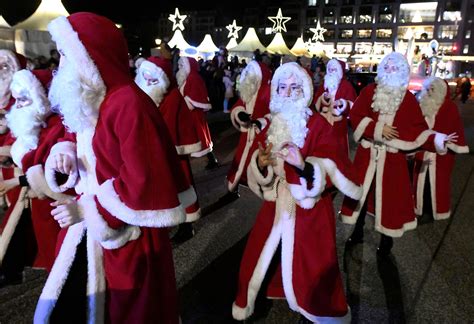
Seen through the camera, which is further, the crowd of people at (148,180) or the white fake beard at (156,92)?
the white fake beard at (156,92)

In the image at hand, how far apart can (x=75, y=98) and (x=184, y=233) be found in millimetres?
3138

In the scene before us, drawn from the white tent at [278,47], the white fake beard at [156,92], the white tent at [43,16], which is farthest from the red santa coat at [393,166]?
the white tent at [278,47]

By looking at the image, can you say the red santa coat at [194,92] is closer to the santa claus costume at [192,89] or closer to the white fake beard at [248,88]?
the santa claus costume at [192,89]

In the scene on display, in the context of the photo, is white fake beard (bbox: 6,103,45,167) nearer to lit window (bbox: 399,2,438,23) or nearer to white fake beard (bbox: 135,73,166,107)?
white fake beard (bbox: 135,73,166,107)

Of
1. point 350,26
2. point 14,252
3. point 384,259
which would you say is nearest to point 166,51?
point 14,252

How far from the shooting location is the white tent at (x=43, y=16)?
1284cm

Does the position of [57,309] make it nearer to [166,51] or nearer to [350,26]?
[166,51]

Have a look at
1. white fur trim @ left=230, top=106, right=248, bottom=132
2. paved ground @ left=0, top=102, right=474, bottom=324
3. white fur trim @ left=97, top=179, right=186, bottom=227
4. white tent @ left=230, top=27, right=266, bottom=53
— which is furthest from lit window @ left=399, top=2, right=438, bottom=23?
white fur trim @ left=97, top=179, right=186, bottom=227

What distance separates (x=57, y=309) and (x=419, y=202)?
5311 millimetres

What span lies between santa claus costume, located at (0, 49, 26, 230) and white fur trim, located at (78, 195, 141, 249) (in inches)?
75.9

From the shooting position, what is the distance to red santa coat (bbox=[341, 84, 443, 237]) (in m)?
4.27

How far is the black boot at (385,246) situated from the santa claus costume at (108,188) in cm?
315

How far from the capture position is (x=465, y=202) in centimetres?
688

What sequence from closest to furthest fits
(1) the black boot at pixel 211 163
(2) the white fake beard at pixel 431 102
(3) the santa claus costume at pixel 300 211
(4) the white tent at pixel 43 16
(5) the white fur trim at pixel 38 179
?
(5) the white fur trim at pixel 38 179 → (3) the santa claus costume at pixel 300 211 → (2) the white fake beard at pixel 431 102 → (1) the black boot at pixel 211 163 → (4) the white tent at pixel 43 16
